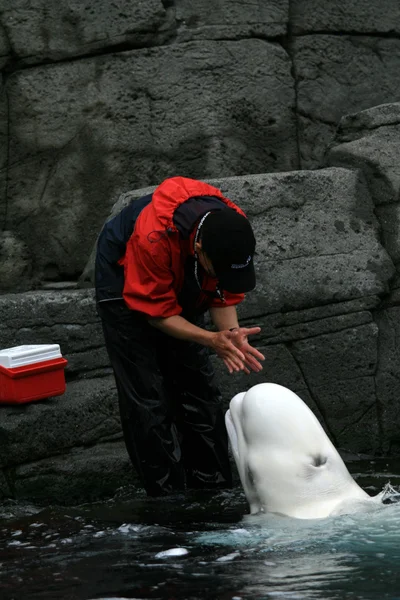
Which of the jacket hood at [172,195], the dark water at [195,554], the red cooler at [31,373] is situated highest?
the jacket hood at [172,195]

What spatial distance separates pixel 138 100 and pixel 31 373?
331 centimetres

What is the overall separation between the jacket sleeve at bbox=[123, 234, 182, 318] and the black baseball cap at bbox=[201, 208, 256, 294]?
274mm

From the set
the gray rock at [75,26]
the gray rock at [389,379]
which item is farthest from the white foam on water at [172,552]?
the gray rock at [75,26]

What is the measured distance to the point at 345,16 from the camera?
892 cm

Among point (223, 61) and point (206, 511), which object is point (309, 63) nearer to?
point (223, 61)

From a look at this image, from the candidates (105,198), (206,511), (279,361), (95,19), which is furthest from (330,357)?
(95,19)

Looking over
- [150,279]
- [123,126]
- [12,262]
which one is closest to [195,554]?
[150,279]

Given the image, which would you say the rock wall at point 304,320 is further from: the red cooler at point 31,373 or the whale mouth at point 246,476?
the whale mouth at point 246,476

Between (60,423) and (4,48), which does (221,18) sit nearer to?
(4,48)

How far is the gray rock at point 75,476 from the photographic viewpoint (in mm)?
6012

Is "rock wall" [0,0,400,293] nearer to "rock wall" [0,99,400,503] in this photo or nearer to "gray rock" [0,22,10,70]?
"gray rock" [0,22,10,70]

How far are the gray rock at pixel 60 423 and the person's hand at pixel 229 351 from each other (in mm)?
1584

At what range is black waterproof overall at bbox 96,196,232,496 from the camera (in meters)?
5.37

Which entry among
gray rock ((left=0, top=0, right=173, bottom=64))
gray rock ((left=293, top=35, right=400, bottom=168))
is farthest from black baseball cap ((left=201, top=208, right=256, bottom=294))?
gray rock ((left=293, top=35, right=400, bottom=168))
